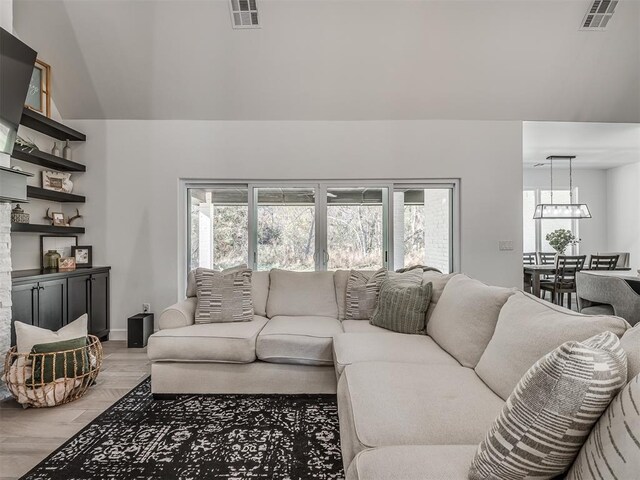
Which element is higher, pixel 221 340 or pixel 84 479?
pixel 221 340

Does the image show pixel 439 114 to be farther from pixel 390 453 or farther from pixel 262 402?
pixel 390 453

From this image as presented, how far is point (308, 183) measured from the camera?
4355mm

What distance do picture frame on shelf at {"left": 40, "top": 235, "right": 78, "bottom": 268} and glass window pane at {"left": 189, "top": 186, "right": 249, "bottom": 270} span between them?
4.37 feet

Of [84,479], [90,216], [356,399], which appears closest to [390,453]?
[356,399]

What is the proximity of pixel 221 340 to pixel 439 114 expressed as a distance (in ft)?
11.2

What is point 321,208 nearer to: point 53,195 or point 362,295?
point 362,295

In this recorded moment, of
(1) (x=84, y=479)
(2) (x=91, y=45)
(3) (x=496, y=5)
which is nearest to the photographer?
(1) (x=84, y=479)

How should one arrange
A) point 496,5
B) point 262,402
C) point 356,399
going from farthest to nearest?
point 496,5, point 262,402, point 356,399

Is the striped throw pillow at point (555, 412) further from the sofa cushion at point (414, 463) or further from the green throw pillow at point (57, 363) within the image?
the green throw pillow at point (57, 363)

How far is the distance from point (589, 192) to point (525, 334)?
7.58 metres

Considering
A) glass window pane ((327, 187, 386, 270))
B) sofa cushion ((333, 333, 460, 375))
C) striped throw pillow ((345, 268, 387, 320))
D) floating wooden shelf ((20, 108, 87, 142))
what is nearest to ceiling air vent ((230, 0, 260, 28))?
glass window pane ((327, 187, 386, 270))

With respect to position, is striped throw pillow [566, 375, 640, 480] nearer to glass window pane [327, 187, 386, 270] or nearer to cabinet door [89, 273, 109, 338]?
glass window pane [327, 187, 386, 270]

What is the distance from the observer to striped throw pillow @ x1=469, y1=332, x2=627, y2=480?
2.85 ft

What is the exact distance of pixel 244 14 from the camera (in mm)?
3416
